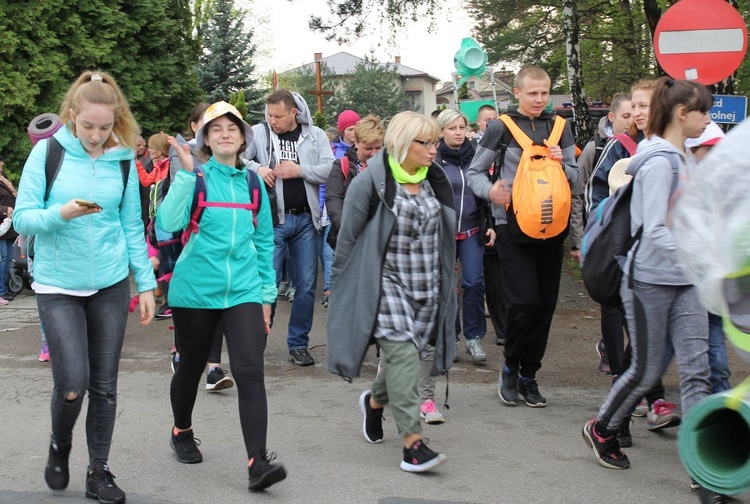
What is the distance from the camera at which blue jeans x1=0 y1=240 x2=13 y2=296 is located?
1173 cm

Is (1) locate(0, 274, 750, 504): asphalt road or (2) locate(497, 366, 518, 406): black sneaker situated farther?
(2) locate(497, 366, 518, 406): black sneaker

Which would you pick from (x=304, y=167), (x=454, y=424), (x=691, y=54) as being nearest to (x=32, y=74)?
(x=304, y=167)

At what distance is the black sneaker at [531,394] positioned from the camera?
616 centimetres

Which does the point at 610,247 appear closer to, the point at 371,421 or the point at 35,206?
the point at 371,421

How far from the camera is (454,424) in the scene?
584 centimetres

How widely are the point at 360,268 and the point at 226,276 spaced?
0.70 meters

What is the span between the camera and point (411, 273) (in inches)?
194

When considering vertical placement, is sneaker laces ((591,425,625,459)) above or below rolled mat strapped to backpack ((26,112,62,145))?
below

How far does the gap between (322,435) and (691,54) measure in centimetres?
500

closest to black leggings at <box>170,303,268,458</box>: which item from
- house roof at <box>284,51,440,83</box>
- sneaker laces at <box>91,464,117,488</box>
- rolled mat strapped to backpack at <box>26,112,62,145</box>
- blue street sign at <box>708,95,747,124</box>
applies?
sneaker laces at <box>91,464,117,488</box>

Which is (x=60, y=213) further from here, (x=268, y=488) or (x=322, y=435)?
(x=322, y=435)

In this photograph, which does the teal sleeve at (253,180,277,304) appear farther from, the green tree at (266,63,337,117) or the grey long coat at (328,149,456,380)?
the green tree at (266,63,337,117)

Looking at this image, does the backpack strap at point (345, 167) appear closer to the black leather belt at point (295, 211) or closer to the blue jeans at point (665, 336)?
the black leather belt at point (295, 211)

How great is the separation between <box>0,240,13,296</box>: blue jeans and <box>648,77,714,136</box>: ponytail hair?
9297mm
